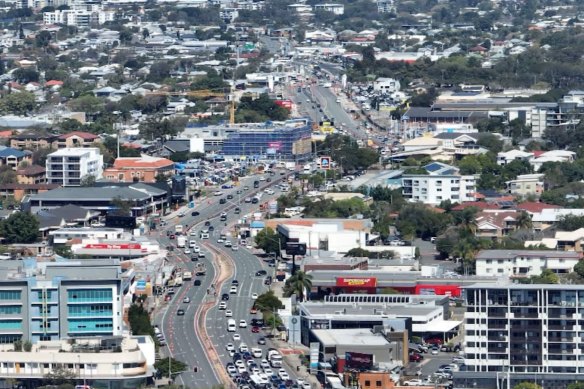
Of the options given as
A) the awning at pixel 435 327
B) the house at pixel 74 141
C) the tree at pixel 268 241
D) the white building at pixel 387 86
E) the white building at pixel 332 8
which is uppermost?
the awning at pixel 435 327

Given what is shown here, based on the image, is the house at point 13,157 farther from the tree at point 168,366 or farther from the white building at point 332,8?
the white building at point 332,8

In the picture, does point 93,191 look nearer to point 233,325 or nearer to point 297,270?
point 297,270

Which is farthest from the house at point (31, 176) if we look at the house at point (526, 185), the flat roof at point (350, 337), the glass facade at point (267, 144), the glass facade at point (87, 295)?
the glass facade at point (87, 295)

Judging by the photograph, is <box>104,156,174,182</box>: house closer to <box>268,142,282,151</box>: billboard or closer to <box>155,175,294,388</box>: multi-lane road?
<box>268,142,282,151</box>: billboard

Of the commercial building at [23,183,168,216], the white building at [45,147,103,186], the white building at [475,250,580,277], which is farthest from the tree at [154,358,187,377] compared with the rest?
the white building at [45,147,103,186]

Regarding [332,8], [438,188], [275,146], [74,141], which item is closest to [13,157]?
[74,141]

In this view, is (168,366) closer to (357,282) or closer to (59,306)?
(59,306)
